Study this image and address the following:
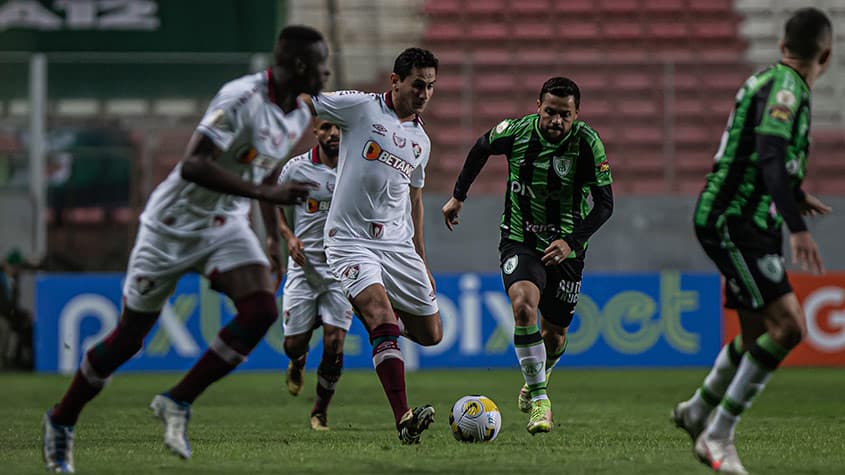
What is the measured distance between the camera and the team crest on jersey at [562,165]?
8031 millimetres

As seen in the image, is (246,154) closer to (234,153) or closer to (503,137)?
(234,153)

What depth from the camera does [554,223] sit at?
8141 millimetres

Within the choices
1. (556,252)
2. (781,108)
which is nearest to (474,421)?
(556,252)

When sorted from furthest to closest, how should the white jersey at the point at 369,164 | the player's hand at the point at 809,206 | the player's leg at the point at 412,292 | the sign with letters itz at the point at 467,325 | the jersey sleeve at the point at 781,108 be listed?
the sign with letters itz at the point at 467,325
the player's leg at the point at 412,292
the white jersey at the point at 369,164
the player's hand at the point at 809,206
the jersey sleeve at the point at 781,108

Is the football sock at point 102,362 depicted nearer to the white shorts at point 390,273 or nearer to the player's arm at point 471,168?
the white shorts at point 390,273

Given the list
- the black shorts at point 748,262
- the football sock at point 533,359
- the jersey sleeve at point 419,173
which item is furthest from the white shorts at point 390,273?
the black shorts at point 748,262

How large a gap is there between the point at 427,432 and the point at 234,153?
2.93 meters

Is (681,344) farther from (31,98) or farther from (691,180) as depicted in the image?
(31,98)

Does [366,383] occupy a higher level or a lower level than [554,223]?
lower

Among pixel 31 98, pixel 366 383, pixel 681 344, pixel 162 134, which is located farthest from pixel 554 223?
pixel 31 98

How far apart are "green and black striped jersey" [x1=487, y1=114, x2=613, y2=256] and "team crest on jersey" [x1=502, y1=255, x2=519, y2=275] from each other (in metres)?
0.16

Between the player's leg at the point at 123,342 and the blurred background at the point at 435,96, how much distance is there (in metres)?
10.1

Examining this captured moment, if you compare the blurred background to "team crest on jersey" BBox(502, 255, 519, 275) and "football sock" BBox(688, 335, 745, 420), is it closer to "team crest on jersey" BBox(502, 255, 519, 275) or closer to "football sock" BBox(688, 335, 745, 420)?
"team crest on jersey" BBox(502, 255, 519, 275)

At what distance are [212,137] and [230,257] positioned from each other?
57 cm
